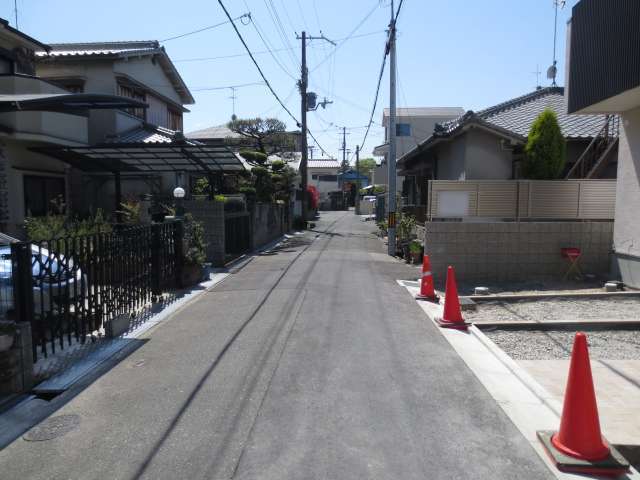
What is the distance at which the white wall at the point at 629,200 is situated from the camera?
31.9 ft

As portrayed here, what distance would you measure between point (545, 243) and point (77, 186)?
47.3 feet

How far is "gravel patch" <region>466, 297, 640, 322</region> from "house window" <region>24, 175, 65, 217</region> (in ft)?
37.2

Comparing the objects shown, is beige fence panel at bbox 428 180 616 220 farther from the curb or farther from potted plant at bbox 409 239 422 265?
the curb

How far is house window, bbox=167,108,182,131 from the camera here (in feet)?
75.0

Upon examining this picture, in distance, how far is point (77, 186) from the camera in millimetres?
17141

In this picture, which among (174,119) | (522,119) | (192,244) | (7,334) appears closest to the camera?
(7,334)

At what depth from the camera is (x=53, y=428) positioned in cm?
408

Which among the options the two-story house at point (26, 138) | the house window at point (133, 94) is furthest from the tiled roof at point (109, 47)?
the two-story house at point (26, 138)

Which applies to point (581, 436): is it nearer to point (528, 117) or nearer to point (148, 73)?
point (528, 117)

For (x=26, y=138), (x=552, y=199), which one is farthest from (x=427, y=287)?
(x=26, y=138)

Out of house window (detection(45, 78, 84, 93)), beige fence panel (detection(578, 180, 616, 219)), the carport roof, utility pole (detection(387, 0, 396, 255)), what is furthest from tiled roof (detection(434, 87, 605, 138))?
Answer: house window (detection(45, 78, 84, 93))

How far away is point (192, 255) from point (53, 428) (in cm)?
651

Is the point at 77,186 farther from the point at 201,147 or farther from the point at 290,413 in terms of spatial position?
the point at 290,413

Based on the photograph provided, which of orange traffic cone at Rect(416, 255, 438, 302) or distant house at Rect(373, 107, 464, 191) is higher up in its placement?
distant house at Rect(373, 107, 464, 191)
